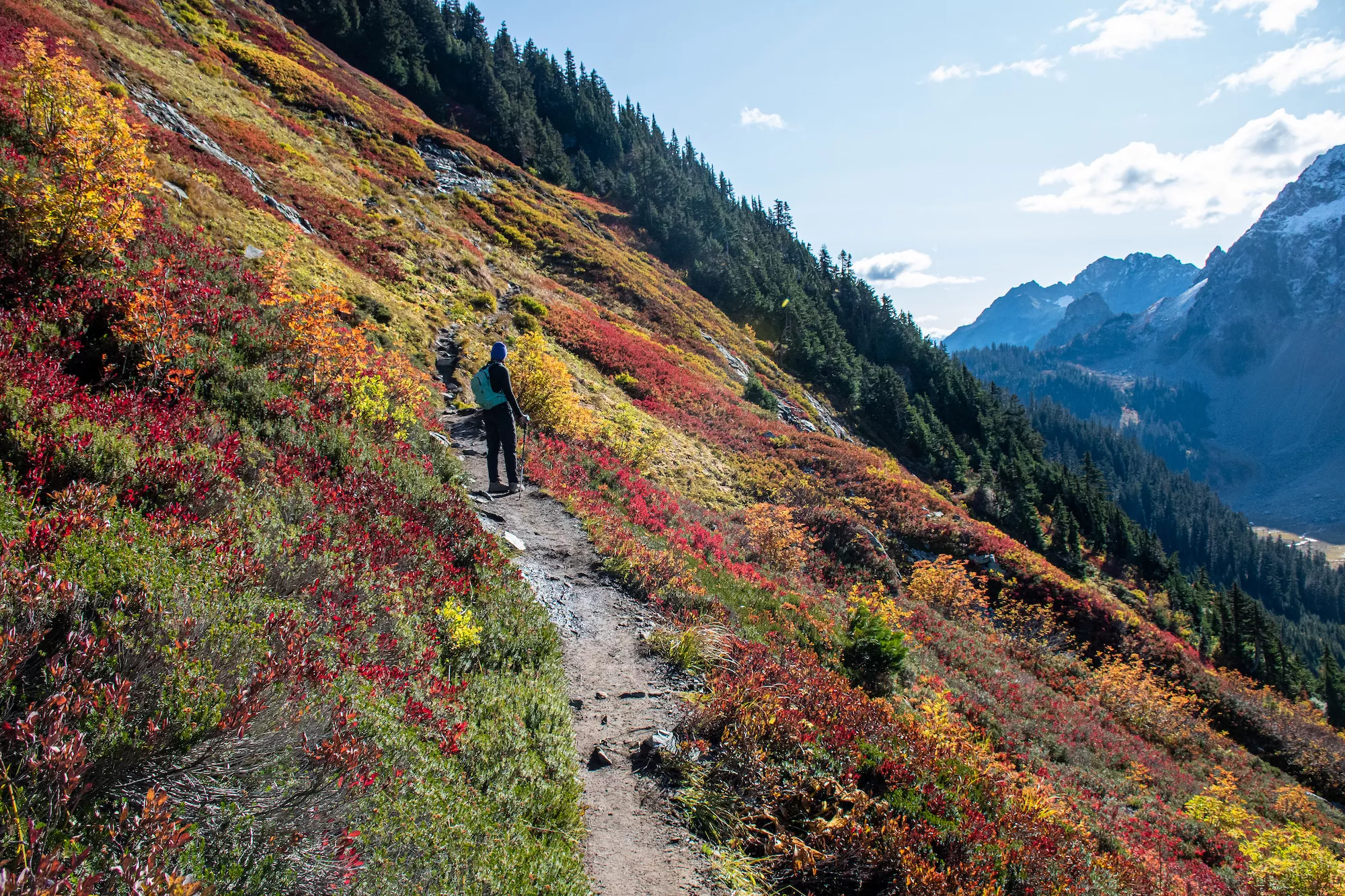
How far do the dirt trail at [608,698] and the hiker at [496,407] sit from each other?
0.64m

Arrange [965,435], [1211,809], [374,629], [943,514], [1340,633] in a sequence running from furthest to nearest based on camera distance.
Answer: [1340,633], [965,435], [943,514], [1211,809], [374,629]

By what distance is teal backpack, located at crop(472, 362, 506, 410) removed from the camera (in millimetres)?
10648

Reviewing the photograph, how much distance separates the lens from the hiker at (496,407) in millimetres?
10656

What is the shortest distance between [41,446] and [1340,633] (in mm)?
207887

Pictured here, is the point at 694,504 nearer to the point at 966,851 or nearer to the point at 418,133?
the point at 966,851

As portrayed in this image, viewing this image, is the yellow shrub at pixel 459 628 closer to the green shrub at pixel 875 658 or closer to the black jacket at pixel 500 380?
the black jacket at pixel 500 380

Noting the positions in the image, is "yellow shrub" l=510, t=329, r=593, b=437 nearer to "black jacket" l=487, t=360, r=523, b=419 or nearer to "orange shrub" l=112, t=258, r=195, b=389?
"black jacket" l=487, t=360, r=523, b=419

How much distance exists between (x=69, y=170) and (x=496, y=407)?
5964mm

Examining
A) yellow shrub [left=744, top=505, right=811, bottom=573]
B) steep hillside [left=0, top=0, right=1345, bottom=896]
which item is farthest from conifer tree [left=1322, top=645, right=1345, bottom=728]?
yellow shrub [left=744, top=505, right=811, bottom=573]

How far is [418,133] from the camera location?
146ft

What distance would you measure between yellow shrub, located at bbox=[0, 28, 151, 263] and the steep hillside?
0.04 m

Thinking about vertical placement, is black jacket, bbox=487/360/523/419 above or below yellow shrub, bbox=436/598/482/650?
above

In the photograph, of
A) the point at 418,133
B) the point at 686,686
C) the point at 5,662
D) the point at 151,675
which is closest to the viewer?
the point at 5,662

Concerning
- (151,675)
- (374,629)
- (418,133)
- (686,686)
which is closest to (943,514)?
(686,686)
